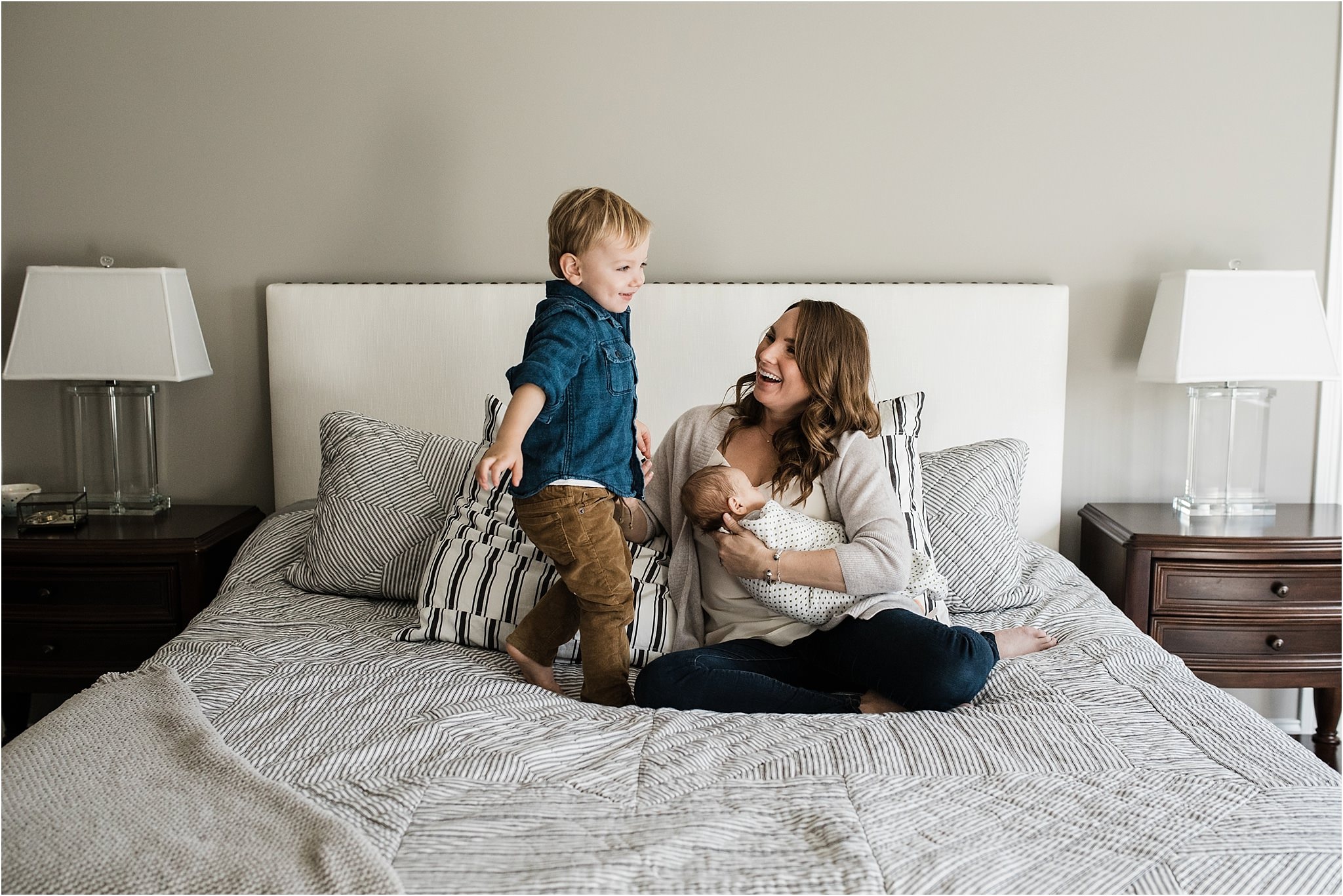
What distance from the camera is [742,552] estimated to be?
64.1 inches

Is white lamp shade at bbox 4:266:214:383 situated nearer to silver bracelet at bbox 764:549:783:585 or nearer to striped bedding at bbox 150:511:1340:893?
striped bedding at bbox 150:511:1340:893

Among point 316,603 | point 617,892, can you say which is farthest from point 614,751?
point 316,603

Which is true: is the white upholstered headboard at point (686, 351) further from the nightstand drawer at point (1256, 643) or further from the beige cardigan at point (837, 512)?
the beige cardigan at point (837, 512)

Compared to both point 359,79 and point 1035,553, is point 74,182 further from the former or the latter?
point 1035,553

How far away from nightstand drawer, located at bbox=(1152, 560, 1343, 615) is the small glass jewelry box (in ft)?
8.15

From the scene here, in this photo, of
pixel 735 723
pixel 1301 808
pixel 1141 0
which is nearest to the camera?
pixel 1301 808

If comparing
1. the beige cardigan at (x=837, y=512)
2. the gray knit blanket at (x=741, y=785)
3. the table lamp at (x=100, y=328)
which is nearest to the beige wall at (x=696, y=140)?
the table lamp at (x=100, y=328)

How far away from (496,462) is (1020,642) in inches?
37.1

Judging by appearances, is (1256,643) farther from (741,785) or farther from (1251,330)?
(741,785)

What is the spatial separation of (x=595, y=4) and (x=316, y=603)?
5.16 feet

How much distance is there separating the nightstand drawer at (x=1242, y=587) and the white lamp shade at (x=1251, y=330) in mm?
428

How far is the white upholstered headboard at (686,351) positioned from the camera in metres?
2.42

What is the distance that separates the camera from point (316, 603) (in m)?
1.96

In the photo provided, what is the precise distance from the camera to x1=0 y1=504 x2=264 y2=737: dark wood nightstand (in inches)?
86.9
